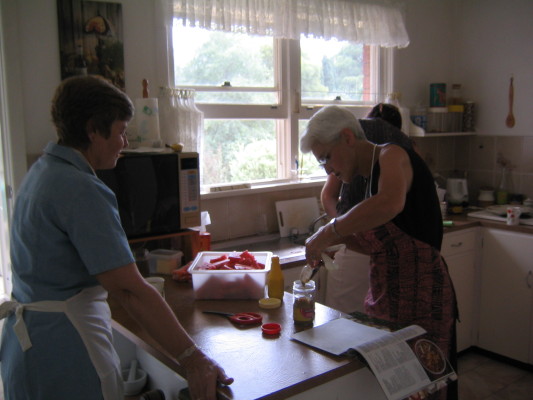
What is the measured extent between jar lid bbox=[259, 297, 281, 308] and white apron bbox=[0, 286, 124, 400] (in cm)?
54

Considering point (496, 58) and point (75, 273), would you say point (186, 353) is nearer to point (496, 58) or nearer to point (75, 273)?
point (75, 273)

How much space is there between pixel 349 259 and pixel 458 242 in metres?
1.02

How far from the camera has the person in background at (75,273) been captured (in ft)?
3.63

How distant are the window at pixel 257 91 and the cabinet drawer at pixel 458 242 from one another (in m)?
0.90

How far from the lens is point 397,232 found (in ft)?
5.78

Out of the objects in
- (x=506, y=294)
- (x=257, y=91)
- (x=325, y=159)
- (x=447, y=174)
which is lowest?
(x=506, y=294)

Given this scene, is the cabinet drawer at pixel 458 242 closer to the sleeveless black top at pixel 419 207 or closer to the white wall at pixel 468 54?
the white wall at pixel 468 54

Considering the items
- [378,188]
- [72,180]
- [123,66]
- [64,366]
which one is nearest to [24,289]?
[64,366]

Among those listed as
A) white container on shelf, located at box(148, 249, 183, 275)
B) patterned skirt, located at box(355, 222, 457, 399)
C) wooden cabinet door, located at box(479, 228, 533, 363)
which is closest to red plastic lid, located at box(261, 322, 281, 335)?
patterned skirt, located at box(355, 222, 457, 399)

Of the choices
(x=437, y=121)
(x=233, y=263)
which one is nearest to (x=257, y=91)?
(x=233, y=263)

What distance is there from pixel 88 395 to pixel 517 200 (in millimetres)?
3346

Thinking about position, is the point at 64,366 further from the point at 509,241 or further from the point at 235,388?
the point at 509,241

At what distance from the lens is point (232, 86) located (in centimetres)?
282

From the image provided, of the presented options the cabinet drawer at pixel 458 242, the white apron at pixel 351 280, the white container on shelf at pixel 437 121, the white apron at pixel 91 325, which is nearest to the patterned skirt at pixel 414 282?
the white apron at pixel 351 280
